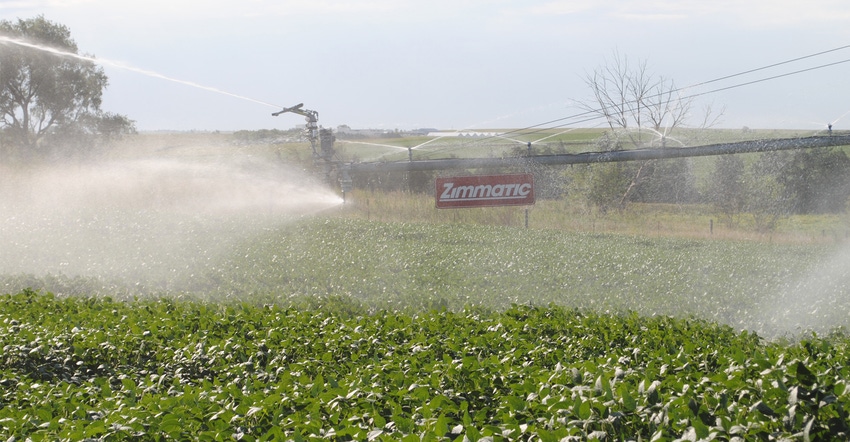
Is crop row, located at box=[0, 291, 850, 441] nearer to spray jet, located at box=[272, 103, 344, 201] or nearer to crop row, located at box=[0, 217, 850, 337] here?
crop row, located at box=[0, 217, 850, 337]

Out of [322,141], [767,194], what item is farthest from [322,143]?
[767,194]

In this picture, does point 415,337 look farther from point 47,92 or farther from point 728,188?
point 47,92

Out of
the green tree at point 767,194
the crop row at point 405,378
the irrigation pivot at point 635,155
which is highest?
the irrigation pivot at point 635,155

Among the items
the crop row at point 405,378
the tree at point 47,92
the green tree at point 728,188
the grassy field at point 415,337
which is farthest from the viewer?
the tree at point 47,92

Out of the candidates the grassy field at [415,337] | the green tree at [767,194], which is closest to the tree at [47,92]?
the grassy field at [415,337]

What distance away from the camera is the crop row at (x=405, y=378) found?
172 inches

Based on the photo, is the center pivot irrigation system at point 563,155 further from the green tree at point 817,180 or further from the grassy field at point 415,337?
the green tree at point 817,180

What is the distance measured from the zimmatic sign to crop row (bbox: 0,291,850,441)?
623 inches

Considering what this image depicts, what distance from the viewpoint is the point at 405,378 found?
6.02 meters

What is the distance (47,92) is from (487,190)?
99.4 ft

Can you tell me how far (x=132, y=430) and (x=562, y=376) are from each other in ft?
8.36

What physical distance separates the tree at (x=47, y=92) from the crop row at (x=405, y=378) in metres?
37.9

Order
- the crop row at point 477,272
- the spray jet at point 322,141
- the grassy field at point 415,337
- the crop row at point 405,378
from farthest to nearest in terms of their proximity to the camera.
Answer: the spray jet at point 322,141, the crop row at point 477,272, the grassy field at point 415,337, the crop row at point 405,378

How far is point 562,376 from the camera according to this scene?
5520 millimetres
